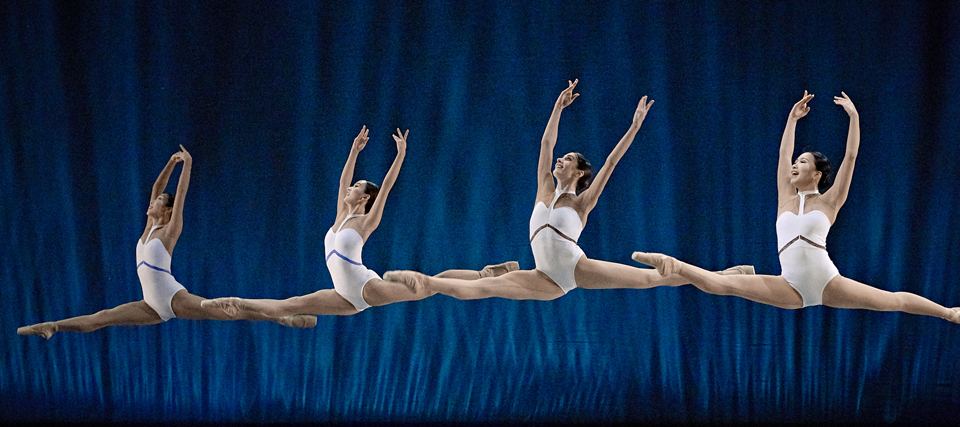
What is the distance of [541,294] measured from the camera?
405 cm

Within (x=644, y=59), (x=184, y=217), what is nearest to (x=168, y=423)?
(x=184, y=217)

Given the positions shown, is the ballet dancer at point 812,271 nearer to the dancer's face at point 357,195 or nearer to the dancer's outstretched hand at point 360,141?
the dancer's face at point 357,195

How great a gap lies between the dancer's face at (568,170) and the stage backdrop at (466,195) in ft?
2.24

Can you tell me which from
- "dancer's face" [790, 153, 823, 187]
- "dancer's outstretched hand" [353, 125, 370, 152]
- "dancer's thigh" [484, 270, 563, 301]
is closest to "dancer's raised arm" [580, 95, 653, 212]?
"dancer's thigh" [484, 270, 563, 301]

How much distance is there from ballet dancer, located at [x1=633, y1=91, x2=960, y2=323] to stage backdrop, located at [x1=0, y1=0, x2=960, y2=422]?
79 centimetres

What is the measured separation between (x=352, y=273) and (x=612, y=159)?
165 centimetres

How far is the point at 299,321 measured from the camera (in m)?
4.48

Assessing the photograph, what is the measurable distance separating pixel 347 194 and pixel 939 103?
3783mm

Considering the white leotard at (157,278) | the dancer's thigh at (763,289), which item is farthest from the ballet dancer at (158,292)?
the dancer's thigh at (763,289)

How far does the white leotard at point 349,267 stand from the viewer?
4.27 meters

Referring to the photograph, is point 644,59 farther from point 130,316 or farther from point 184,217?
point 130,316

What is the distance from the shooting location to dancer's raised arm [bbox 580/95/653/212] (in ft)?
13.0

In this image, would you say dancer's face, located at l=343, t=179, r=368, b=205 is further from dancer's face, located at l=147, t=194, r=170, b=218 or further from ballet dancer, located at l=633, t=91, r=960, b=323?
ballet dancer, located at l=633, t=91, r=960, b=323

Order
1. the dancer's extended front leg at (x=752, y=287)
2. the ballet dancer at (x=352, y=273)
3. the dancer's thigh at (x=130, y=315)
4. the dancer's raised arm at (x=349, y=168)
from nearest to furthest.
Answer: the dancer's extended front leg at (x=752, y=287), the ballet dancer at (x=352, y=273), the dancer's raised arm at (x=349, y=168), the dancer's thigh at (x=130, y=315)
